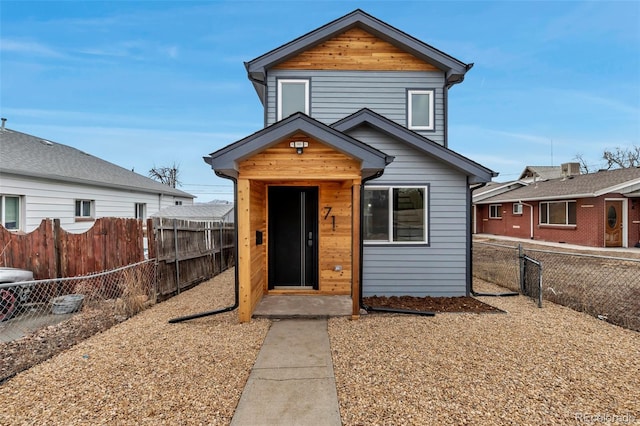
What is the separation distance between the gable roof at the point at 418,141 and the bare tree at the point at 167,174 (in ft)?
136

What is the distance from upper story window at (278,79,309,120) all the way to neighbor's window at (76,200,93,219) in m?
9.02

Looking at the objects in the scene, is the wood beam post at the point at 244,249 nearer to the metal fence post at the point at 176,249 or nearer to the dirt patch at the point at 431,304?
the dirt patch at the point at 431,304

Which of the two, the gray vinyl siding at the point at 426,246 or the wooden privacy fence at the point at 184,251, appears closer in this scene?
the wooden privacy fence at the point at 184,251

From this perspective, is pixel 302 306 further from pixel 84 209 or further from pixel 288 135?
pixel 84 209

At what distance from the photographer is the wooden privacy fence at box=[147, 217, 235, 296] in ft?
21.6

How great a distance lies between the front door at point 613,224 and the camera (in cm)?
1485

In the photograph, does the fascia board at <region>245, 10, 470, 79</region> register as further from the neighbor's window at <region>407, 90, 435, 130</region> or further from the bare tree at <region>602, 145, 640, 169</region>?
the bare tree at <region>602, 145, 640, 169</region>

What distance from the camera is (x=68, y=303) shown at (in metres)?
5.70

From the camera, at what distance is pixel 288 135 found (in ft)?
16.5

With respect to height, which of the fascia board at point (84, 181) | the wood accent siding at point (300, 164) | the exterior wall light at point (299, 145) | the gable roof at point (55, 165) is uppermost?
the gable roof at point (55, 165)

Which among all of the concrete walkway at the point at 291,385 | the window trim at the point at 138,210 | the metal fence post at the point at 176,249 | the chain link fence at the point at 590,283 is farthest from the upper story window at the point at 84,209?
the chain link fence at the point at 590,283

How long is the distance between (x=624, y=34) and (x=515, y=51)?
17.6 feet

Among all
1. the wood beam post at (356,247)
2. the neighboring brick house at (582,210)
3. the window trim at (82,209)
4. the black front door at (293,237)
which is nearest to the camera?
the wood beam post at (356,247)

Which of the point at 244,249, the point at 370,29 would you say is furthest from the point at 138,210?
the point at 370,29
